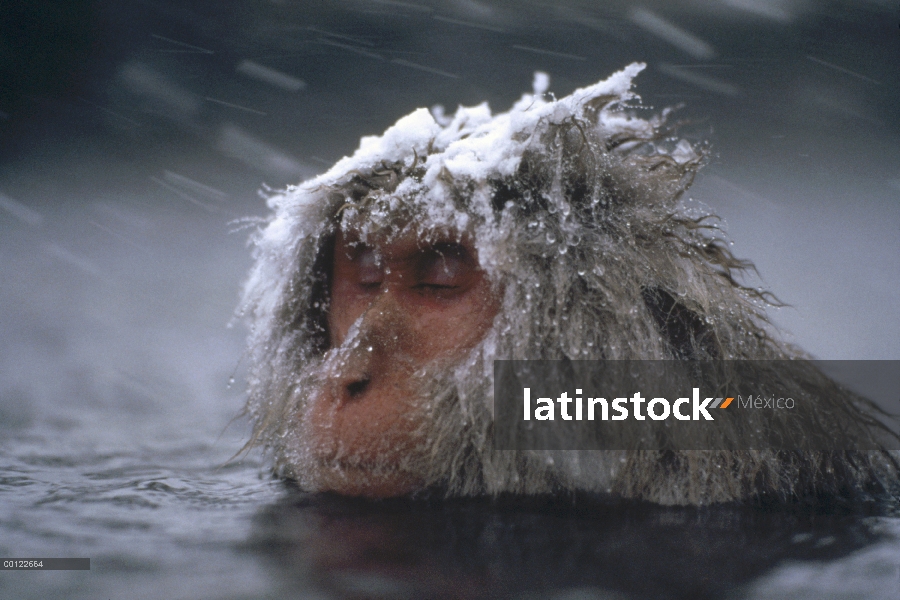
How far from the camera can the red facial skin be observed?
1444mm

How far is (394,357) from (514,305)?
273 mm

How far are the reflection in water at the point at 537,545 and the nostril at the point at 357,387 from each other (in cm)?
23

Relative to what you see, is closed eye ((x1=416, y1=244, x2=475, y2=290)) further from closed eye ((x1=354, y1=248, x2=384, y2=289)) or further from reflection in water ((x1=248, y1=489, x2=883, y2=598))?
reflection in water ((x1=248, y1=489, x2=883, y2=598))

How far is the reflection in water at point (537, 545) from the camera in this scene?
1046 mm

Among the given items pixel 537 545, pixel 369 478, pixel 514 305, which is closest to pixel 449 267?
pixel 514 305

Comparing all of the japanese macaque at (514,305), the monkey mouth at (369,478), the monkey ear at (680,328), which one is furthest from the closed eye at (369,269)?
the monkey ear at (680,328)

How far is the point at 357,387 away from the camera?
1473mm

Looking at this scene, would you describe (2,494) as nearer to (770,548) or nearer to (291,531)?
(291,531)

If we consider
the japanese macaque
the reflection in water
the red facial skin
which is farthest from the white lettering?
the red facial skin

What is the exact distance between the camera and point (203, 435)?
3.35 meters

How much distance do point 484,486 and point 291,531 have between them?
15.4 inches

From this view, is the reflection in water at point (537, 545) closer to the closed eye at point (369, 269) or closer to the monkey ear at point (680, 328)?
the monkey ear at point (680, 328)

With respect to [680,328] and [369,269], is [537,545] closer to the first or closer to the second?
[680,328]

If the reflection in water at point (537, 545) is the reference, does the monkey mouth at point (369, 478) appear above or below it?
above
